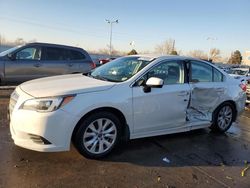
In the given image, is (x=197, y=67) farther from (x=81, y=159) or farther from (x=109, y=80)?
(x=81, y=159)

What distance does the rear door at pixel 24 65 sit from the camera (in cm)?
923

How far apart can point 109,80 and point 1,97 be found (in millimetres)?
4852

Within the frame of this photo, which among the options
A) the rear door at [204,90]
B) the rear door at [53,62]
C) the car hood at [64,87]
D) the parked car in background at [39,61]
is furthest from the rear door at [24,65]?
the rear door at [204,90]

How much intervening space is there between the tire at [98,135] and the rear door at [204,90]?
1.65m

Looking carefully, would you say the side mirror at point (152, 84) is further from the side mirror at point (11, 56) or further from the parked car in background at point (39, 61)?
the side mirror at point (11, 56)

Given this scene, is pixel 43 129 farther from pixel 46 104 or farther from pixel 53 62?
pixel 53 62

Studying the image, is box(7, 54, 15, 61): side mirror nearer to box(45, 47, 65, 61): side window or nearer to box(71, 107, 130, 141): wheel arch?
box(45, 47, 65, 61): side window

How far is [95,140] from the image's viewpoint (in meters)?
4.27

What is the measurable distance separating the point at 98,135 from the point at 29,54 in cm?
629

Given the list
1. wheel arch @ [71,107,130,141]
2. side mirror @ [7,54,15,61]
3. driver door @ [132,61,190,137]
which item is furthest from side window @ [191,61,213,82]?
side mirror @ [7,54,15,61]

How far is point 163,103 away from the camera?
15.8 ft

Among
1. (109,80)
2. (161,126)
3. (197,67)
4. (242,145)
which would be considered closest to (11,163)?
(109,80)

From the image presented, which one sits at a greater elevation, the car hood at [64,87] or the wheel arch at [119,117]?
the car hood at [64,87]

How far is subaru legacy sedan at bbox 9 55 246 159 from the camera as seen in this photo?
388 centimetres
